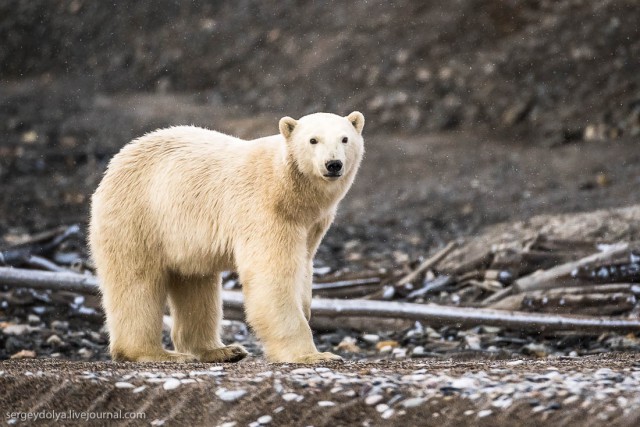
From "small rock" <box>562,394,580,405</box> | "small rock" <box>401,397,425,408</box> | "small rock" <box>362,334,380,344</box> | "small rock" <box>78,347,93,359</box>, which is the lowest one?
"small rock" <box>362,334,380,344</box>

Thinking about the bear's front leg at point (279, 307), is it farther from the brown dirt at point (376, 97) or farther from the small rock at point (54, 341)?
the small rock at point (54, 341)

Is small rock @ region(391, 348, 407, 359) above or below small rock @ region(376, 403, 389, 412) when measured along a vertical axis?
below

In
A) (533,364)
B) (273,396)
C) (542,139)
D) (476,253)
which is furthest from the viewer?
(542,139)

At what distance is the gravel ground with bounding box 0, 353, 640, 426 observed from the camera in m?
4.23

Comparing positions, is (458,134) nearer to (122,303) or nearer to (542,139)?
(542,139)

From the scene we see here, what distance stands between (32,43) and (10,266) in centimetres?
1379

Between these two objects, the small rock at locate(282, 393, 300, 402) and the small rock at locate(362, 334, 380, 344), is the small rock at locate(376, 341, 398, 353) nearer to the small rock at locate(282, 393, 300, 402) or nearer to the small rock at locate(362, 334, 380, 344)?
the small rock at locate(362, 334, 380, 344)

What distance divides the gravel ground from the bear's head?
3.46ft

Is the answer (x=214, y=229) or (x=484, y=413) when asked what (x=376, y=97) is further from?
(x=484, y=413)

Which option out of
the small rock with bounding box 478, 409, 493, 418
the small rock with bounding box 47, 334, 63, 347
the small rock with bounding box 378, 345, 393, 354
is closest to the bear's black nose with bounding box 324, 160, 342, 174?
the small rock with bounding box 478, 409, 493, 418

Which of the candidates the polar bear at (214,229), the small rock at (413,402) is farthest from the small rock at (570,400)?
the polar bear at (214,229)

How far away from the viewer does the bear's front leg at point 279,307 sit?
543 cm

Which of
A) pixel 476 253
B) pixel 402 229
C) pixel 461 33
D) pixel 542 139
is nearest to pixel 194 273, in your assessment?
pixel 476 253

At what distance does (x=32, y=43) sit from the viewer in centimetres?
2089
